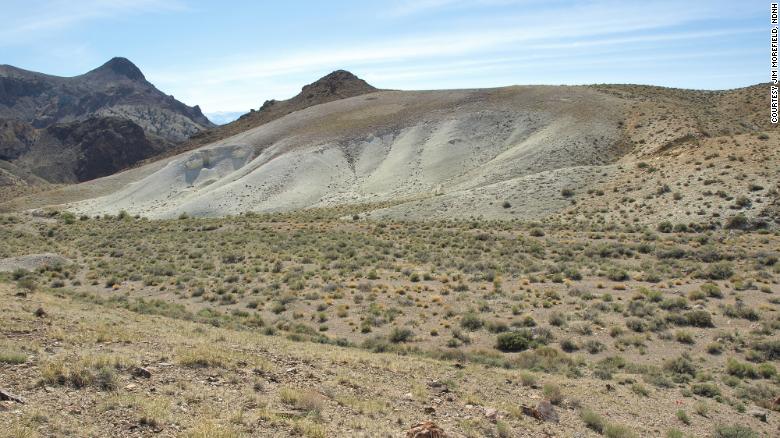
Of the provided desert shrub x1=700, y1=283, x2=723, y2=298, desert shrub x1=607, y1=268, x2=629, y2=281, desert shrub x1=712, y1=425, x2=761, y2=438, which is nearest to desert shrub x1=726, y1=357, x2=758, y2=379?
desert shrub x1=712, y1=425, x2=761, y2=438

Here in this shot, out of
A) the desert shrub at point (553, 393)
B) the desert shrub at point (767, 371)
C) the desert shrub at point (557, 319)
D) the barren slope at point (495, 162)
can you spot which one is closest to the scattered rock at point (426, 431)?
the desert shrub at point (553, 393)

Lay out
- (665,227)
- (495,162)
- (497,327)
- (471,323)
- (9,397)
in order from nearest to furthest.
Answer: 1. (9,397)
2. (497,327)
3. (471,323)
4. (665,227)
5. (495,162)

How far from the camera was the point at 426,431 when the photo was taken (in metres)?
9.09

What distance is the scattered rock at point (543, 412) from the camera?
1124 cm

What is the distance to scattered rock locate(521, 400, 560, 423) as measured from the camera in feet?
36.9

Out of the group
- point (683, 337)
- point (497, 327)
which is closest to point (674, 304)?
point (683, 337)

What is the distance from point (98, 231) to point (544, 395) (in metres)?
46.6

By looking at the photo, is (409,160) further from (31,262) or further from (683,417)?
(683,417)

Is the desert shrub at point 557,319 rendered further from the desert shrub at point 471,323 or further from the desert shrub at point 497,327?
the desert shrub at point 471,323

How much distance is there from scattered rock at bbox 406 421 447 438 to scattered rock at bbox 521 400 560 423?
8.85 ft

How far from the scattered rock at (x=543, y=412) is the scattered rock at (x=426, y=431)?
2.70 m

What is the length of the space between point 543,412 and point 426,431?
3373 mm

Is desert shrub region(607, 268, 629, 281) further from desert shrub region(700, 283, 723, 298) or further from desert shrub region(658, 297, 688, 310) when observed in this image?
desert shrub region(658, 297, 688, 310)

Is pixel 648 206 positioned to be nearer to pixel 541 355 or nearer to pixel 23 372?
pixel 541 355
